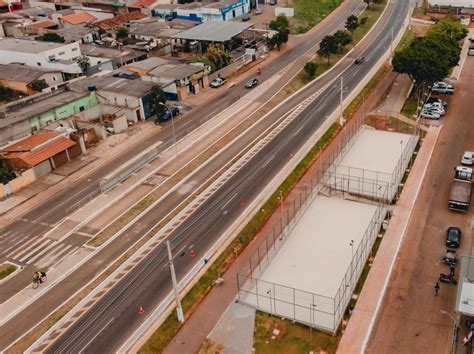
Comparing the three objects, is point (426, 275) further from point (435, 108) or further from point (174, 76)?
point (174, 76)

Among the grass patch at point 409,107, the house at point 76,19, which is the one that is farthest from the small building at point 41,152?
the house at point 76,19

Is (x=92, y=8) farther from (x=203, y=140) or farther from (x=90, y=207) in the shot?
(x=90, y=207)

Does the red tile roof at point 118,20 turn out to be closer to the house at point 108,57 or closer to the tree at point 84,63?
the house at point 108,57

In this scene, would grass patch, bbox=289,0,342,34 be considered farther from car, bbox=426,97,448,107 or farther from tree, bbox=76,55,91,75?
tree, bbox=76,55,91,75

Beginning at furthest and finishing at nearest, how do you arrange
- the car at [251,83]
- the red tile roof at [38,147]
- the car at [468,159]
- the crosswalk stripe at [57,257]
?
the car at [251,83]
the red tile roof at [38,147]
the car at [468,159]
the crosswalk stripe at [57,257]

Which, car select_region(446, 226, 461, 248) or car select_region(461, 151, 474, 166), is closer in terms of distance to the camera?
car select_region(446, 226, 461, 248)

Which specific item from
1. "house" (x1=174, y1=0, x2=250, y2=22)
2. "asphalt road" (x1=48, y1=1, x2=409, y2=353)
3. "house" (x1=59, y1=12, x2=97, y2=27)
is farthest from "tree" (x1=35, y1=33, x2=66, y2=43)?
"asphalt road" (x1=48, y1=1, x2=409, y2=353)

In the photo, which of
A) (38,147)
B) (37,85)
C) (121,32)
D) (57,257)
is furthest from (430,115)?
(121,32)
